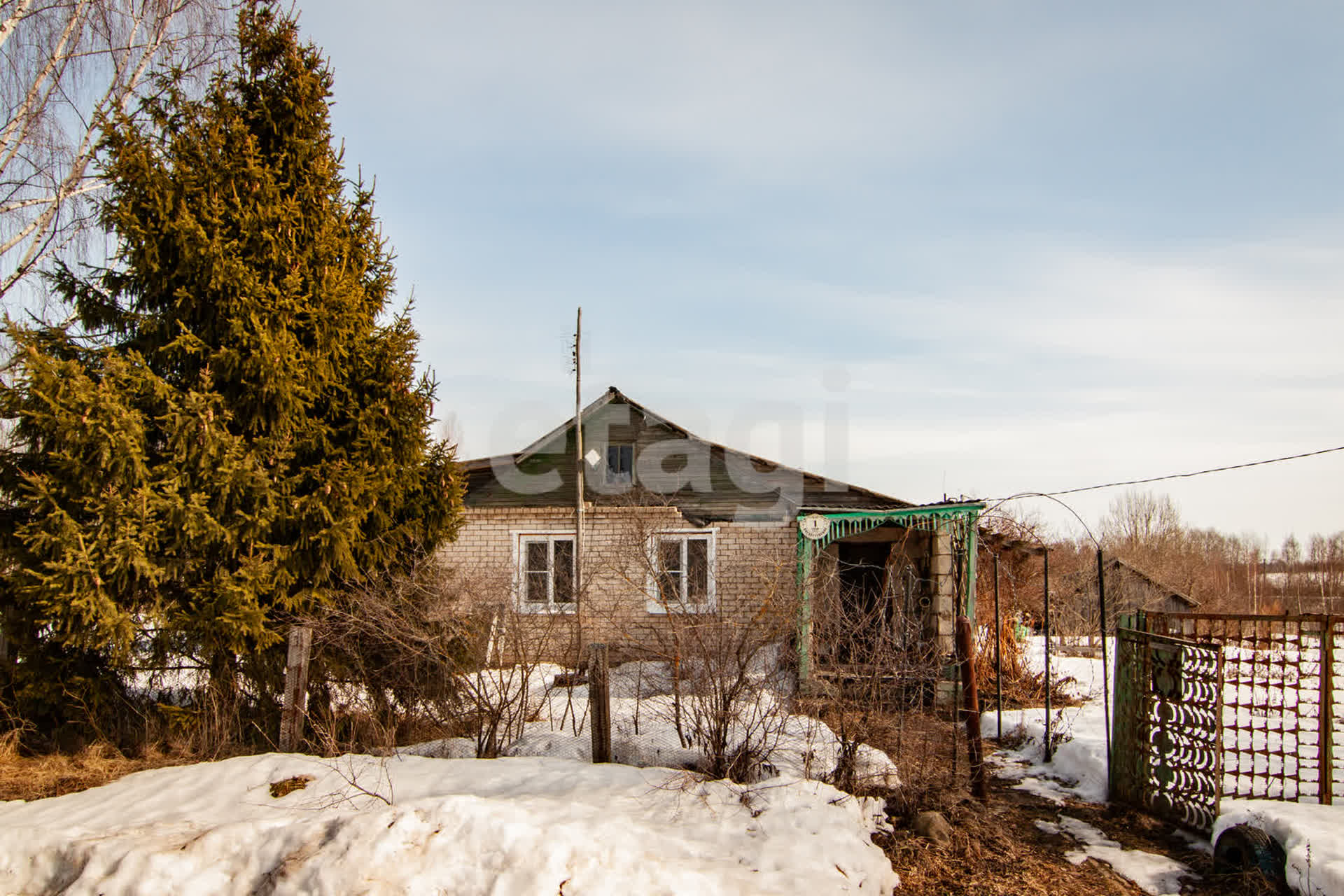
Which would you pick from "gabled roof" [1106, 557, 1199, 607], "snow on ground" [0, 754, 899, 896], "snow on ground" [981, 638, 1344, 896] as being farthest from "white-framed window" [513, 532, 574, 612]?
"gabled roof" [1106, 557, 1199, 607]

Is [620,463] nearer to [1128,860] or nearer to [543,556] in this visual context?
[543,556]

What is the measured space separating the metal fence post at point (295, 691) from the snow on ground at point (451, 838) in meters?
0.98

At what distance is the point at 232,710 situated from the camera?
24.5 feet

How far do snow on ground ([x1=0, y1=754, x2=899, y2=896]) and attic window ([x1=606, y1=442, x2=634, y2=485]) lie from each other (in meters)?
9.12

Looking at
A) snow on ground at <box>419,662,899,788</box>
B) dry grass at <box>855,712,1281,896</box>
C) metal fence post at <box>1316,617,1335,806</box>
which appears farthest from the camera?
snow on ground at <box>419,662,899,788</box>

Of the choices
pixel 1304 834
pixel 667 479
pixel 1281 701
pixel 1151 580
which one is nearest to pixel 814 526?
pixel 667 479

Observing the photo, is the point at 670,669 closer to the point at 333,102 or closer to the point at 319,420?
the point at 319,420

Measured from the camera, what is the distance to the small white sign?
37.6 feet

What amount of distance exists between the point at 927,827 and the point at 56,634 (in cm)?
703

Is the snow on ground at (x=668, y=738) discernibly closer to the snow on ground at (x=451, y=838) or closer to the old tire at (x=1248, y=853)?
the snow on ground at (x=451, y=838)

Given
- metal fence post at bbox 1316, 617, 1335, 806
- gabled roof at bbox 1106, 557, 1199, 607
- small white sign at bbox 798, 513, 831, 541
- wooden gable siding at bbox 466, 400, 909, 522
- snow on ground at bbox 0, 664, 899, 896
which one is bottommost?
gabled roof at bbox 1106, 557, 1199, 607

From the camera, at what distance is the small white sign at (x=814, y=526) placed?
1145 cm

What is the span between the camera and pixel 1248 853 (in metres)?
5.21

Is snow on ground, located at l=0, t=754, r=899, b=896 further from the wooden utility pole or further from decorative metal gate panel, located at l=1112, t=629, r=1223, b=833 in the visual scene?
decorative metal gate panel, located at l=1112, t=629, r=1223, b=833
